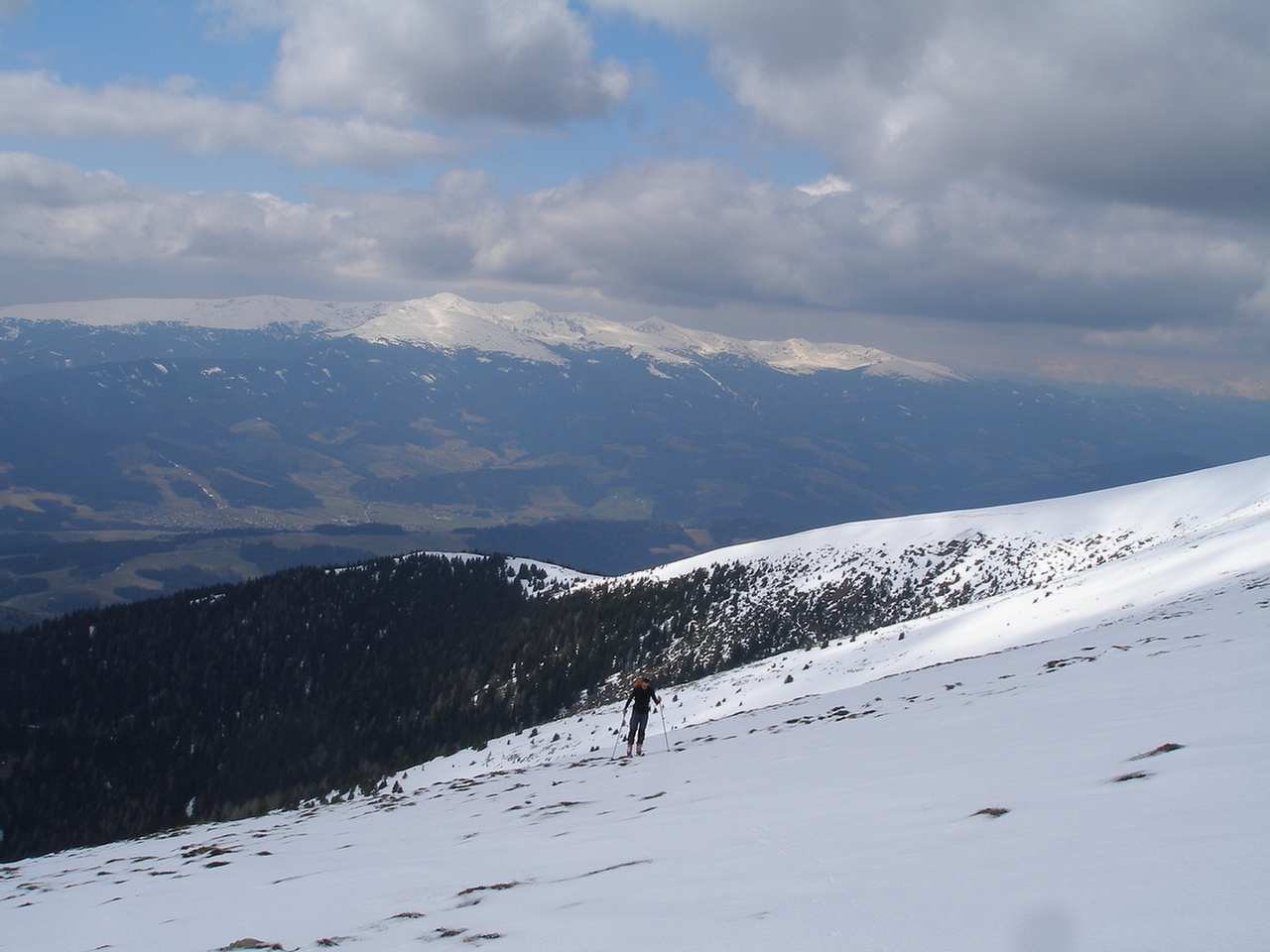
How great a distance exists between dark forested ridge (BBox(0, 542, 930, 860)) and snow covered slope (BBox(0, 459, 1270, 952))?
40.3 metres

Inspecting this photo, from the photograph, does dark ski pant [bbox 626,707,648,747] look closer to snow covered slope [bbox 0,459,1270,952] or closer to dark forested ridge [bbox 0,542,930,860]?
snow covered slope [bbox 0,459,1270,952]

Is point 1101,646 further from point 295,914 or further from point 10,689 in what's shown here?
point 10,689

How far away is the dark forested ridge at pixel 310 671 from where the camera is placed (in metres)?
78.0

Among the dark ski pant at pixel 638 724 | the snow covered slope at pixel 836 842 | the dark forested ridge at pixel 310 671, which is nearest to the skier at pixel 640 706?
the dark ski pant at pixel 638 724

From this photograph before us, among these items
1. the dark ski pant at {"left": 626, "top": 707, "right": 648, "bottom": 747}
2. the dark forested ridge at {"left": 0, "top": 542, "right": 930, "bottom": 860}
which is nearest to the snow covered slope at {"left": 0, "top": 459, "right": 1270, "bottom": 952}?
the dark ski pant at {"left": 626, "top": 707, "right": 648, "bottom": 747}

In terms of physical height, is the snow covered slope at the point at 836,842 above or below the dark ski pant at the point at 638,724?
above

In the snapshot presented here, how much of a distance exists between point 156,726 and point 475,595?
148 feet

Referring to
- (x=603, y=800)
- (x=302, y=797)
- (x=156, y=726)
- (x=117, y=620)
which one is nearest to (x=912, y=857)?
(x=603, y=800)

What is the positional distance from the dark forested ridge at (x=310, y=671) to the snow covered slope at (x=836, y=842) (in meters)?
40.3

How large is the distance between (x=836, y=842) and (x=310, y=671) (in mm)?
109322

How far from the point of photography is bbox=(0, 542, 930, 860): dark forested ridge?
256ft

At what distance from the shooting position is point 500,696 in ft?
282

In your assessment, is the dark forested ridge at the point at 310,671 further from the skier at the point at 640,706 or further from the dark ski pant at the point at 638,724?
the skier at the point at 640,706

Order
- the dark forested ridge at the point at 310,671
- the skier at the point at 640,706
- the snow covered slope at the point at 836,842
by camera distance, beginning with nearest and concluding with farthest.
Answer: the snow covered slope at the point at 836,842, the skier at the point at 640,706, the dark forested ridge at the point at 310,671
